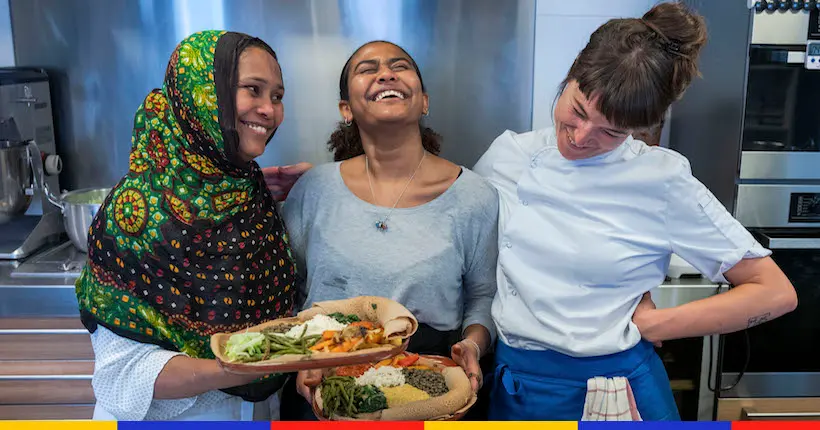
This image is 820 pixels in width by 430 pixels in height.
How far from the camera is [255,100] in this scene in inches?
46.7

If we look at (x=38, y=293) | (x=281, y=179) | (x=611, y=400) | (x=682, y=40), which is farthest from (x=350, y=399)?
(x=38, y=293)

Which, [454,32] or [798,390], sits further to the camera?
[454,32]

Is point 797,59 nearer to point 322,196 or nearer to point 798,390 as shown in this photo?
point 798,390

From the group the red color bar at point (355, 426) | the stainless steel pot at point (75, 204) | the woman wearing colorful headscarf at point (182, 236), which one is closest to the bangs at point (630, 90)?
the woman wearing colorful headscarf at point (182, 236)

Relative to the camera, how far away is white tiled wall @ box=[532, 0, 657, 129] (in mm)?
2451

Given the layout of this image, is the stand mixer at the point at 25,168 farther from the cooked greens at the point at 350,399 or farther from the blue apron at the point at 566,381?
the blue apron at the point at 566,381

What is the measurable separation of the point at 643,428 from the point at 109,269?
1023 millimetres

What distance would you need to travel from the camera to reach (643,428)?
64cm

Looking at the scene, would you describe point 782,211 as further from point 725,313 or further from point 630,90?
point 630,90

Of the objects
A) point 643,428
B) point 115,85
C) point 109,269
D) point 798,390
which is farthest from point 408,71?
point 798,390

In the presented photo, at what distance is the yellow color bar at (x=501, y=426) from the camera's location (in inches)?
25.2

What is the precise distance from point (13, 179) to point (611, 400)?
6.80ft

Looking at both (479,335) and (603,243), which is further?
(479,335)

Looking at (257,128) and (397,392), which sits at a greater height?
(257,128)
